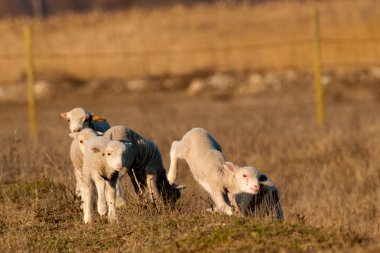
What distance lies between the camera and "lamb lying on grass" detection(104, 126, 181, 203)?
9.71 m

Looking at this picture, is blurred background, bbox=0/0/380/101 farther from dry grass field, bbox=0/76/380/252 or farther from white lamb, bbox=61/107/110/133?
white lamb, bbox=61/107/110/133

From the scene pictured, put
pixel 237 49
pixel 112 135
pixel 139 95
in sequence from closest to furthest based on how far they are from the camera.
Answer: pixel 112 135
pixel 139 95
pixel 237 49

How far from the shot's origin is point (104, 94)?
34000 mm

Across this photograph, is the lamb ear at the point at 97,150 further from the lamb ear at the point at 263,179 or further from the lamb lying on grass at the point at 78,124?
the lamb ear at the point at 263,179

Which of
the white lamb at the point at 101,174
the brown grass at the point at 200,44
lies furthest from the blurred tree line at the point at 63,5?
the white lamb at the point at 101,174

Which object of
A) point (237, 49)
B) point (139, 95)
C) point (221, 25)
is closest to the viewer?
point (139, 95)

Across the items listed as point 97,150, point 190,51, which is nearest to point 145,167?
point 97,150

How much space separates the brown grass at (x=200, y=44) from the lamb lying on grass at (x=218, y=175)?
76.7ft

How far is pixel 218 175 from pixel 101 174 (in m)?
1.21

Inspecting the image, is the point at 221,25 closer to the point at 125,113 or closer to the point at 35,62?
the point at 35,62

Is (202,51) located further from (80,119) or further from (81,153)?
(81,153)

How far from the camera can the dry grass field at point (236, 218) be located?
25.6 feet

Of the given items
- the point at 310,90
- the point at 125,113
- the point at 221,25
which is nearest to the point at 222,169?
the point at 125,113

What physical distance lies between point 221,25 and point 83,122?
102 ft
